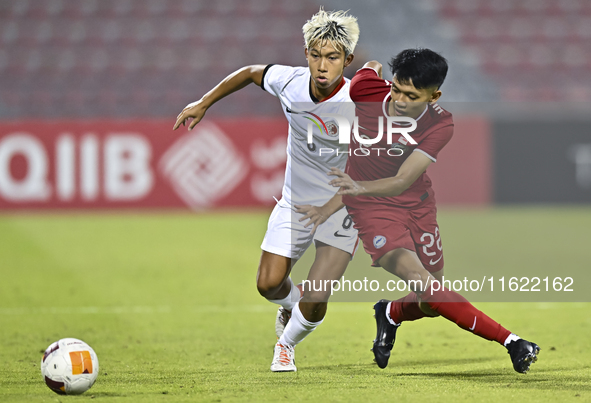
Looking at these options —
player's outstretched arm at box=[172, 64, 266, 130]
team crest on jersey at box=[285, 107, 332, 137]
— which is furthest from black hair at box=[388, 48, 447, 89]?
player's outstretched arm at box=[172, 64, 266, 130]

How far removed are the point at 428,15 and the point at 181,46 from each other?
483 centimetres

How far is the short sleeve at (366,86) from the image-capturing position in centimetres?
425

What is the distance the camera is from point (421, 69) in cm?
389

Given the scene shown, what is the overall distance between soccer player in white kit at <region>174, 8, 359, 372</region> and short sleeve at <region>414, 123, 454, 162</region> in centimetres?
49

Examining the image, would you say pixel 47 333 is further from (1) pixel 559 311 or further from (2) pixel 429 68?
(1) pixel 559 311

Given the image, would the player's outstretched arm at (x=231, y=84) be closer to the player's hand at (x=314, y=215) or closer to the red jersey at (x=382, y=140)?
the red jersey at (x=382, y=140)

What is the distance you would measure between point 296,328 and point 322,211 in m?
0.63

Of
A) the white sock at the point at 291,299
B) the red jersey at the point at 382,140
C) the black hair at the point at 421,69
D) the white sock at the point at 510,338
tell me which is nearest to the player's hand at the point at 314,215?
the red jersey at the point at 382,140

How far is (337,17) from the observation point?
4297mm

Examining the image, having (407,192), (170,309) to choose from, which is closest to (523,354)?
(407,192)

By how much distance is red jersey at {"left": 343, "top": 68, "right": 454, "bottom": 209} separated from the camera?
160 inches

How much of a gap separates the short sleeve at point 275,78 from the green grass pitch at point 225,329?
1235 mm

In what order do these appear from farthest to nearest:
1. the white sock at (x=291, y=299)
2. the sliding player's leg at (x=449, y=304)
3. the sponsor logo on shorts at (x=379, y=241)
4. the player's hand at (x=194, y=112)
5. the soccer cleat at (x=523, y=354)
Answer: the white sock at (x=291, y=299)
the player's hand at (x=194, y=112)
the sponsor logo on shorts at (x=379, y=241)
the sliding player's leg at (x=449, y=304)
the soccer cleat at (x=523, y=354)

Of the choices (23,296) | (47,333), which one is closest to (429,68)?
(47,333)
